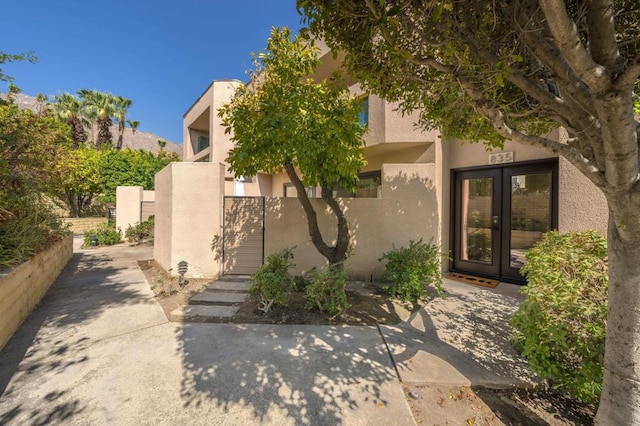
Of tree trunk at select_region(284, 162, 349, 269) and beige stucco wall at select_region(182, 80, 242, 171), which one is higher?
beige stucco wall at select_region(182, 80, 242, 171)

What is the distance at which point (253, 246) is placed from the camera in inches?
254

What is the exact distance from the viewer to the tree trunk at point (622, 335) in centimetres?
168

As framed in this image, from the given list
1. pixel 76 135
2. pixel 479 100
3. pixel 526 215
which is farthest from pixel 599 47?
pixel 76 135

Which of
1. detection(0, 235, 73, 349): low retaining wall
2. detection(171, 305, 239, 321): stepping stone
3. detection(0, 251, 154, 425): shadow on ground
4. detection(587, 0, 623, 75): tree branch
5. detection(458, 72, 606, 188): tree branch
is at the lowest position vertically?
detection(0, 251, 154, 425): shadow on ground

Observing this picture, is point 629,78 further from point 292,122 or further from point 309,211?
point 309,211

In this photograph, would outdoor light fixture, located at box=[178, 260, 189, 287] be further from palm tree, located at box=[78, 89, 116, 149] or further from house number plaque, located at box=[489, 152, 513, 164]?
palm tree, located at box=[78, 89, 116, 149]

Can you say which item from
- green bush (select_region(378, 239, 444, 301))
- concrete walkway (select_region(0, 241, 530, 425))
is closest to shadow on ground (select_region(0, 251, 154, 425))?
concrete walkway (select_region(0, 241, 530, 425))

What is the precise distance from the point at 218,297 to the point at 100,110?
28.4m

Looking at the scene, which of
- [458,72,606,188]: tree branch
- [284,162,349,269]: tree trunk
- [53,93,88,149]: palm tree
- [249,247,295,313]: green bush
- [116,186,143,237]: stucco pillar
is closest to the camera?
[458,72,606,188]: tree branch

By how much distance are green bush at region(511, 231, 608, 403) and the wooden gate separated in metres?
5.33

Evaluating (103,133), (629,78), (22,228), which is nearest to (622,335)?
(629,78)

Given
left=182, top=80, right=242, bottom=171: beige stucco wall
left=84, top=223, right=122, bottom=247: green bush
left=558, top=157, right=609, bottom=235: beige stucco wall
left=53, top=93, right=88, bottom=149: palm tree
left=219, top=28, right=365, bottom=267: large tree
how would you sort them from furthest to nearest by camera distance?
left=53, top=93, right=88, bottom=149: palm tree < left=84, top=223, right=122, bottom=247: green bush < left=182, top=80, right=242, bottom=171: beige stucco wall < left=558, top=157, right=609, bottom=235: beige stucco wall < left=219, top=28, right=365, bottom=267: large tree

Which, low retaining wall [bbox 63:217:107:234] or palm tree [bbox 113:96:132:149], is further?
palm tree [bbox 113:96:132:149]

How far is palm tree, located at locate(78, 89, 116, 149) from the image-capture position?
76.1 feet
